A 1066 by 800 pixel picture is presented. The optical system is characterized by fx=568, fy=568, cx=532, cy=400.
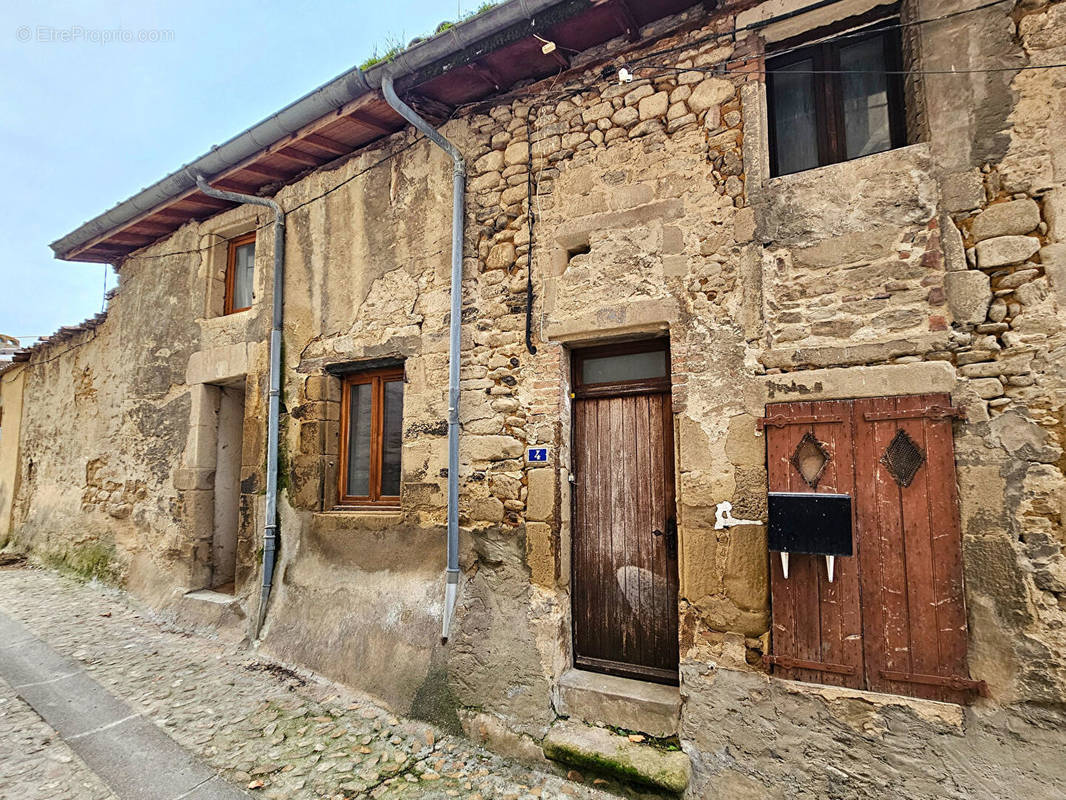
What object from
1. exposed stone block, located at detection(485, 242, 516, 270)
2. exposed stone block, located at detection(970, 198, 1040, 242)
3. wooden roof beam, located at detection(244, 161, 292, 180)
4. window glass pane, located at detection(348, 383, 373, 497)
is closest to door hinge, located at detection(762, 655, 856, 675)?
exposed stone block, located at detection(970, 198, 1040, 242)

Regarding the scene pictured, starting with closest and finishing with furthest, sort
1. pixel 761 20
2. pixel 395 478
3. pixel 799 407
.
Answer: pixel 799 407, pixel 761 20, pixel 395 478

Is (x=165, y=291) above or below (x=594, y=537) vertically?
above

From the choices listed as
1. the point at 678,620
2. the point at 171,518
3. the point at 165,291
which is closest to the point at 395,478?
the point at 678,620

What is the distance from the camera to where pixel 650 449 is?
3480 mm

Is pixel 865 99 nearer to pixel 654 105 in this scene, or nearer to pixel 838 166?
pixel 838 166

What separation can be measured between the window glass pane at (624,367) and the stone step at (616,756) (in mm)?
2062

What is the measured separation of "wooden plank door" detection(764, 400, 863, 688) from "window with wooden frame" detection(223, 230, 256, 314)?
5433 millimetres

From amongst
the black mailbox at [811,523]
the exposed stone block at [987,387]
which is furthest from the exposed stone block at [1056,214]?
the black mailbox at [811,523]

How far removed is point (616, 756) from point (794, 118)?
367 cm

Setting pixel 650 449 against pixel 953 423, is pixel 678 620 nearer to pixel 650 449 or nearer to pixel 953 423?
pixel 650 449

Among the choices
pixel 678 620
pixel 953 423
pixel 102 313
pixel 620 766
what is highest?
pixel 102 313

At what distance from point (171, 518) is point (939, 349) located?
667cm

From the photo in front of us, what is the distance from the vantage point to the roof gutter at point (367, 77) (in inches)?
134

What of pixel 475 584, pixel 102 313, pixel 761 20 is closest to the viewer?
pixel 761 20
